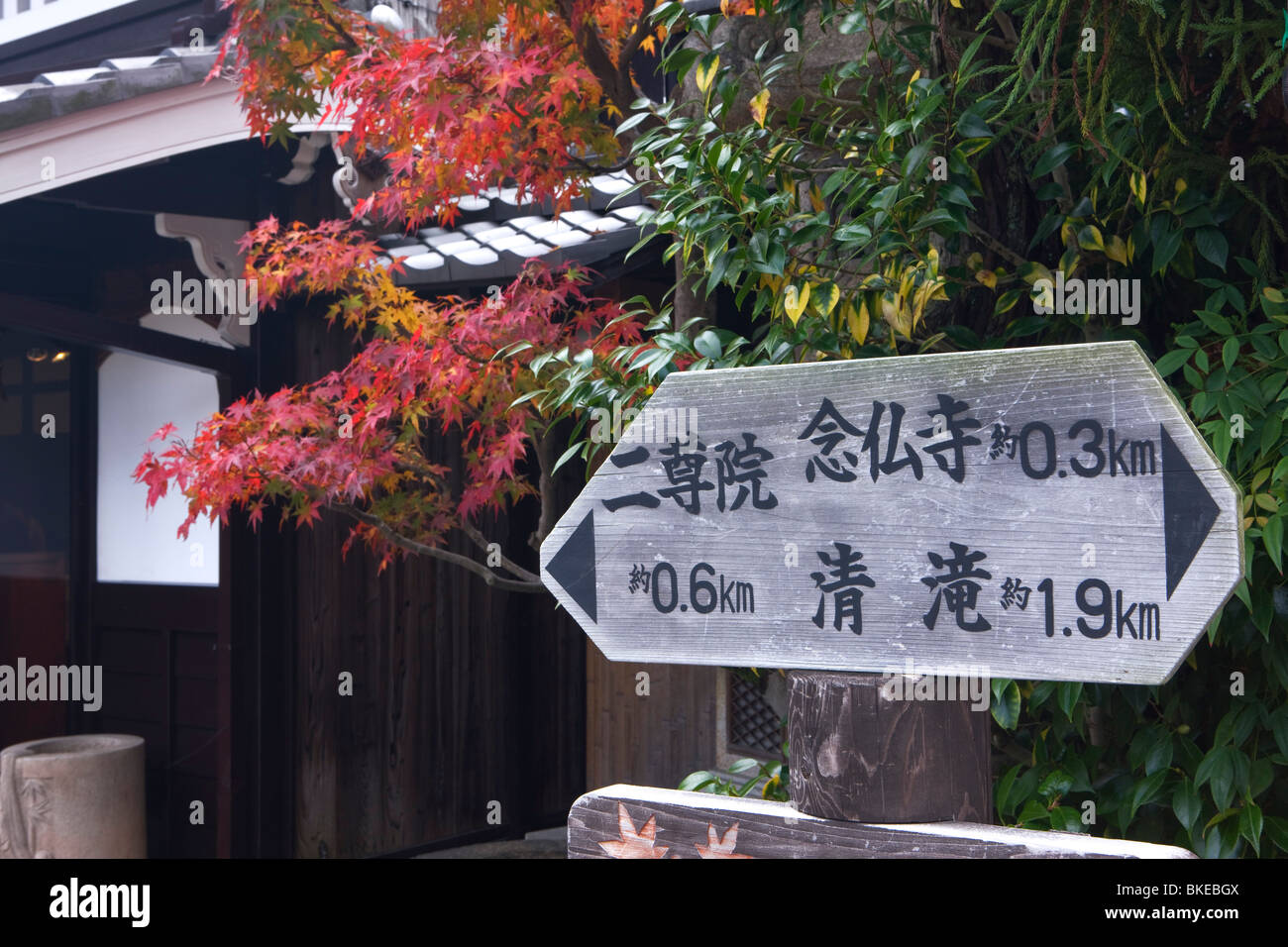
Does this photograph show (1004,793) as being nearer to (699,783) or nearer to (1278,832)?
(1278,832)

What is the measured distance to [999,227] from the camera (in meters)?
3.55

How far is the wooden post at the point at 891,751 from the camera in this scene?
1874 millimetres

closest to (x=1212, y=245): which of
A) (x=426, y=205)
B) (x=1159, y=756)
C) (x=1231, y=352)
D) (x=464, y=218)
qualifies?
(x=1231, y=352)

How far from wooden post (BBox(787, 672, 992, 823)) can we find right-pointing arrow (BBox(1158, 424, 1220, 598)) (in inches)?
15.5

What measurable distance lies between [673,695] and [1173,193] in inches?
159

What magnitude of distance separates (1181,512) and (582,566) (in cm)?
99

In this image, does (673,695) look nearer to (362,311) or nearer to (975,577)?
(362,311)

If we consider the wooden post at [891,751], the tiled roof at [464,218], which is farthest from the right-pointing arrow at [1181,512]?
the tiled roof at [464,218]

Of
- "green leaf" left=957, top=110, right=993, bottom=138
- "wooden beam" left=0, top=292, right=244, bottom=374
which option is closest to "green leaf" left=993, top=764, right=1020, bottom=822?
"green leaf" left=957, top=110, right=993, bottom=138

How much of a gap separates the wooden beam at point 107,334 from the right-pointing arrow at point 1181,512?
5.22m

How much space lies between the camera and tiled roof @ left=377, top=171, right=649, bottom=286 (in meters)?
5.15

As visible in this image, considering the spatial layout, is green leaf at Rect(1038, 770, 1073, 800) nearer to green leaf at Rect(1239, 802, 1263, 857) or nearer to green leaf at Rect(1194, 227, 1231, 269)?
green leaf at Rect(1239, 802, 1263, 857)

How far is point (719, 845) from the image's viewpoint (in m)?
1.97

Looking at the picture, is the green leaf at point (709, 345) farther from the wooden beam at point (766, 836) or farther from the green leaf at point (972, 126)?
the wooden beam at point (766, 836)
